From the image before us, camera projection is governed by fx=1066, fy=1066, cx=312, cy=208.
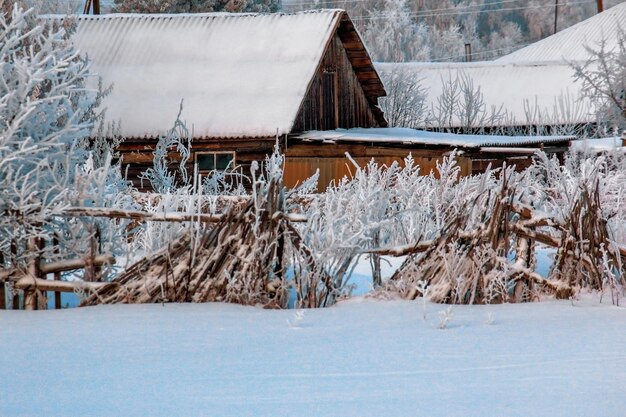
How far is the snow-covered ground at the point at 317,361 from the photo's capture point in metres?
4.99

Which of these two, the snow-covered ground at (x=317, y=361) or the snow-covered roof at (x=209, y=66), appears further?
the snow-covered roof at (x=209, y=66)

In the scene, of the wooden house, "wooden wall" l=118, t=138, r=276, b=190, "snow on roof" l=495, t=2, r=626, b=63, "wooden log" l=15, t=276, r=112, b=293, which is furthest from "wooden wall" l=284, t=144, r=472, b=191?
"snow on roof" l=495, t=2, r=626, b=63

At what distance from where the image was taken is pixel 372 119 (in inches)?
1150

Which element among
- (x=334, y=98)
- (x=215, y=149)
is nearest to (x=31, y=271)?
(x=215, y=149)

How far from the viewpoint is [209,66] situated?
2612 cm

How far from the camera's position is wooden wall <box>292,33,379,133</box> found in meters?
25.9

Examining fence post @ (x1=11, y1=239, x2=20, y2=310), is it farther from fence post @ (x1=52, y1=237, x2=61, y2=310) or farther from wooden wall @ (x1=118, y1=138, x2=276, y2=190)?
wooden wall @ (x1=118, y1=138, x2=276, y2=190)

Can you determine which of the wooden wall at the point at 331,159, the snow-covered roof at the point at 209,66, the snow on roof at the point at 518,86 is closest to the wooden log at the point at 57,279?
the snow-covered roof at the point at 209,66

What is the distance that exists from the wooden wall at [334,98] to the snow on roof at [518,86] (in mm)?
10301

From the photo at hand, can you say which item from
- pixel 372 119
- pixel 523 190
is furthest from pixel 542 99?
pixel 523 190

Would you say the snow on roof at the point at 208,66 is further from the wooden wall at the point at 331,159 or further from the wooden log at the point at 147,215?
the wooden log at the point at 147,215

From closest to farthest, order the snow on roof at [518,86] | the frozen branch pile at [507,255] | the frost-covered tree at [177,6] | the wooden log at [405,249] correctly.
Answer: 1. the frozen branch pile at [507,255]
2. the wooden log at [405,249]
3. the snow on roof at [518,86]
4. the frost-covered tree at [177,6]

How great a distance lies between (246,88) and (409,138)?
4.02 m

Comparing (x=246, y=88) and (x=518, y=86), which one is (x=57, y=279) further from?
(x=518, y=86)
